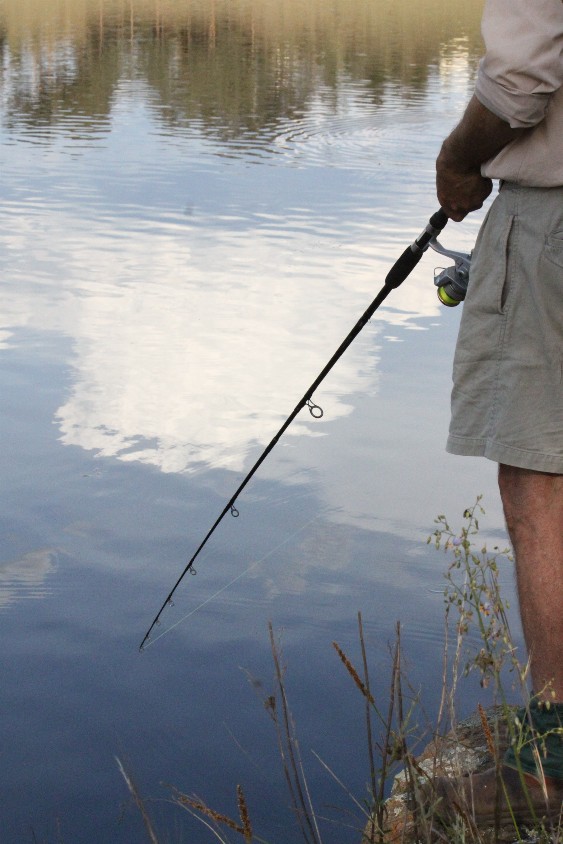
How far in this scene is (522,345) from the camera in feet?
7.01

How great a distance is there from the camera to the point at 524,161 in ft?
6.93

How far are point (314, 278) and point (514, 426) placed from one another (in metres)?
4.81

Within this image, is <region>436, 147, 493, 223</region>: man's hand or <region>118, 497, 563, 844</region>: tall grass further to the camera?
<region>436, 147, 493, 223</region>: man's hand

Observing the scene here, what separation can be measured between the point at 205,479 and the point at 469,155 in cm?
223

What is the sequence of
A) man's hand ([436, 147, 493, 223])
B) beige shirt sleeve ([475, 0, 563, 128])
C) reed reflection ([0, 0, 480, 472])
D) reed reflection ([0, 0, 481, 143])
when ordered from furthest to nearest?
reed reflection ([0, 0, 481, 143]) → reed reflection ([0, 0, 480, 472]) → man's hand ([436, 147, 493, 223]) → beige shirt sleeve ([475, 0, 563, 128])

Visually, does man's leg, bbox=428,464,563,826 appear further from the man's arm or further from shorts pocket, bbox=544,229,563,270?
the man's arm

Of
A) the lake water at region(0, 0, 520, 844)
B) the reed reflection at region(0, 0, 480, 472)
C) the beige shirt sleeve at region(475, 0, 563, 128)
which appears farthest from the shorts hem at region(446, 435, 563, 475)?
the reed reflection at region(0, 0, 480, 472)

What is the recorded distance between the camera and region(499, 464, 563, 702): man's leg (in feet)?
7.04

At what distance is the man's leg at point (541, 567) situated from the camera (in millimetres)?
2146

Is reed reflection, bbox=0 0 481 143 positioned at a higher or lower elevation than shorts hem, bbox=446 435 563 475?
lower

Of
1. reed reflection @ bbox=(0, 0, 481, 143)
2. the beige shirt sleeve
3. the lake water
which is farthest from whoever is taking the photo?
reed reflection @ bbox=(0, 0, 481, 143)

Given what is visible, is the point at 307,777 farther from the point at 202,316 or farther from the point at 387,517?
the point at 202,316

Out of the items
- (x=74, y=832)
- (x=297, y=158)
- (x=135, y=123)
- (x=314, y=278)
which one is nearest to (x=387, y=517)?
(x=74, y=832)

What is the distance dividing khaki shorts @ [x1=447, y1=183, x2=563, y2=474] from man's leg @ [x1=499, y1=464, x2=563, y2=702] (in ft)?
0.19
